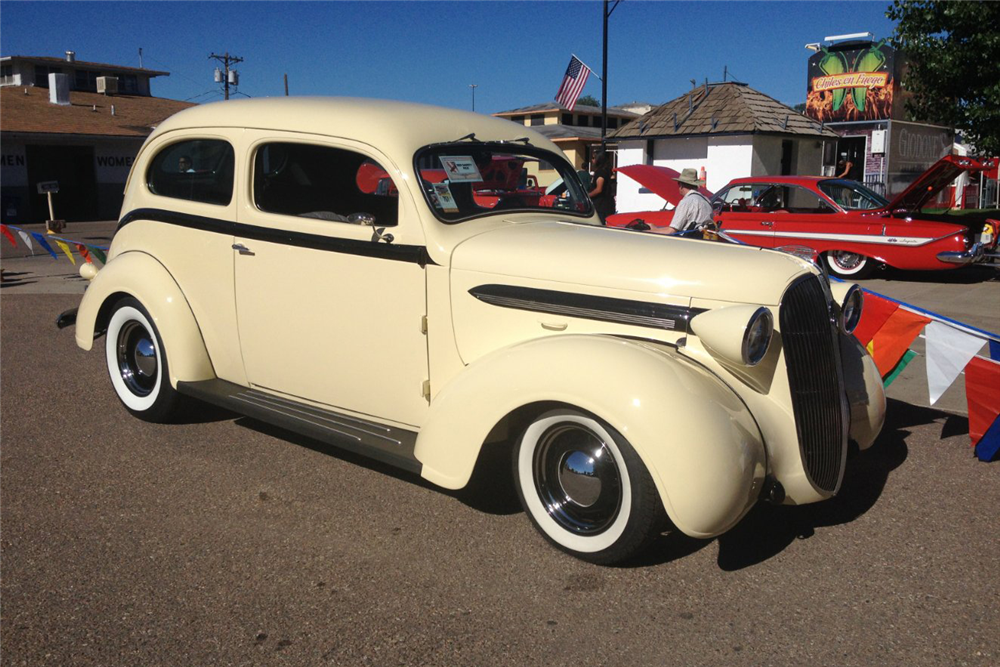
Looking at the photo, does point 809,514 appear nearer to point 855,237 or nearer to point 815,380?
point 815,380

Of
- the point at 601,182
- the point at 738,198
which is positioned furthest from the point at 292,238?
the point at 738,198

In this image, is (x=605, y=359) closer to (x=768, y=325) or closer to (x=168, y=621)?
(x=768, y=325)

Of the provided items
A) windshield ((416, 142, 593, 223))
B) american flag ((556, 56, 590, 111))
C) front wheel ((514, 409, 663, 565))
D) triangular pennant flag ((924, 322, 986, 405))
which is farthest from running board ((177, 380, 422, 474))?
american flag ((556, 56, 590, 111))

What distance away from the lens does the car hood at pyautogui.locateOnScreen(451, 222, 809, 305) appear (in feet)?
11.5

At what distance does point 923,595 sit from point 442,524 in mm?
2006

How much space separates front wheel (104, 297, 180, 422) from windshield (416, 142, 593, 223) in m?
2.07

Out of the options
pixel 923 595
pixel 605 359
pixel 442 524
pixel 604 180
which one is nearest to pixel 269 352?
pixel 442 524

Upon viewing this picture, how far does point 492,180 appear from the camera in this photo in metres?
4.46

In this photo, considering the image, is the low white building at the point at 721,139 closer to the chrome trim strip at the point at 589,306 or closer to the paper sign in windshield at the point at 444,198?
the paper sign in windshield at the point at 444,198

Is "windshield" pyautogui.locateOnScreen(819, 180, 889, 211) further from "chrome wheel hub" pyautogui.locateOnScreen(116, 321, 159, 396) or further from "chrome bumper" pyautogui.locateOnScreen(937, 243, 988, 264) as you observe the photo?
"chrome wheel hub" pyautogui.locateOnScreen(116, 321, 159, 396)

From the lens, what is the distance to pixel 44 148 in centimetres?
2836

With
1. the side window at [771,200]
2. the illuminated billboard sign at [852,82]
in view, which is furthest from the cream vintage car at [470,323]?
the illuminated billboard sign at [852,82]

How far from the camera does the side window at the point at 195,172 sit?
4707 mm

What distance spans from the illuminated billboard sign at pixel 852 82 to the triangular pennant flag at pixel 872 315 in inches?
911
